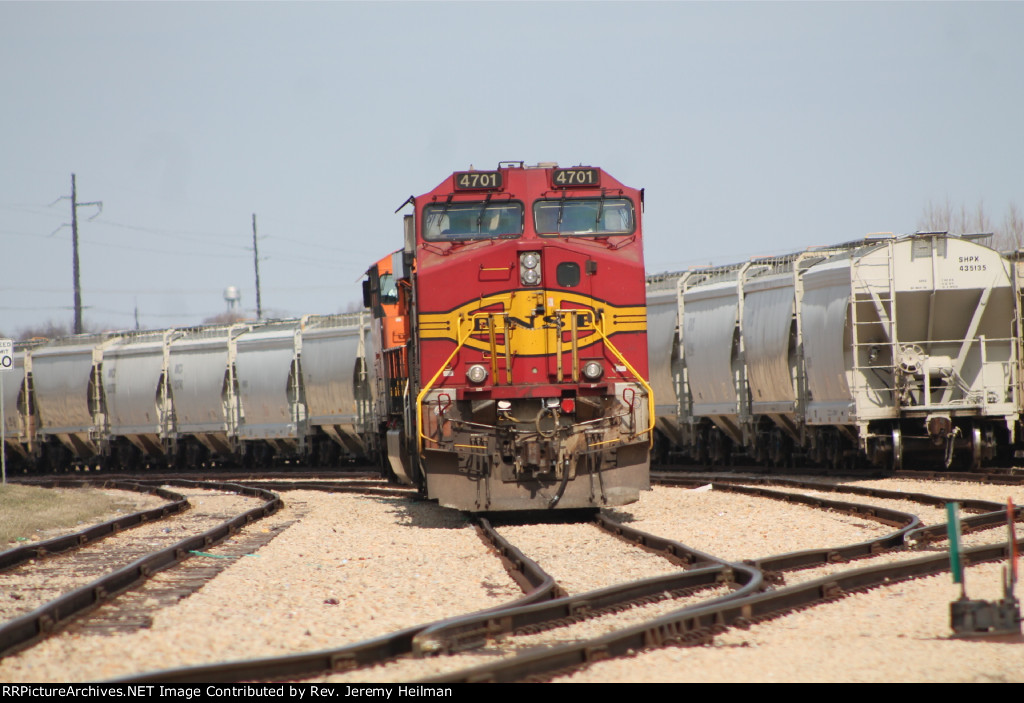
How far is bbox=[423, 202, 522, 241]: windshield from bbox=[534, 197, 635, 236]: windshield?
13.0 inches

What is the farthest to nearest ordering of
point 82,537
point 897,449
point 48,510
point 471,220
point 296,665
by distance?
point 48,510 → point 897,449 → point 471,220 → point 82,537 → point 296,665

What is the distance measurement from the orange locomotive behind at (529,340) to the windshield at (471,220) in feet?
0.04

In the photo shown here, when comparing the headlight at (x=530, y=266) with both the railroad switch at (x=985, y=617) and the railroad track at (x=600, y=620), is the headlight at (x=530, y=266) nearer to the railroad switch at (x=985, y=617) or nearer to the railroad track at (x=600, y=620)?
the railroad track at (x=600, y=620)

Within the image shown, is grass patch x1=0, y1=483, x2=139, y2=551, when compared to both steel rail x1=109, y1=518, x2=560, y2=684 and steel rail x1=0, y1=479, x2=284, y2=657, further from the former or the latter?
steel rail x1=109, y1=518, x2=560, y2=684

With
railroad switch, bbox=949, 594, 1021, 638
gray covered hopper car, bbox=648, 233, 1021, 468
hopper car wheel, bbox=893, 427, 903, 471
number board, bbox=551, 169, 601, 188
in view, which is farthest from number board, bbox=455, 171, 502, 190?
railroad switch, bbox=949, 594, 1021, 638

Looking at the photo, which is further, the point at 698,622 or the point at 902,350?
the point at 902,350

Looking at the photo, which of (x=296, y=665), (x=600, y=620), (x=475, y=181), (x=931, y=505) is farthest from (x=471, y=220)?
(x=296, y=665)

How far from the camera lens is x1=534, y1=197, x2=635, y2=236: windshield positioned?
48.3 feet

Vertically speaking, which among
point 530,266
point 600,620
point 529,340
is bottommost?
point 600,620

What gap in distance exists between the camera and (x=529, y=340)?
14.4 m

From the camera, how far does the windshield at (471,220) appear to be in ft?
48.0

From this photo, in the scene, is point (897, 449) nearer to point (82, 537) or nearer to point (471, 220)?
point (471, 220)

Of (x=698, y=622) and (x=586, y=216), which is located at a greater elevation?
(x=586, y=216)

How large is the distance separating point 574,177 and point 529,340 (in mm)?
2175
